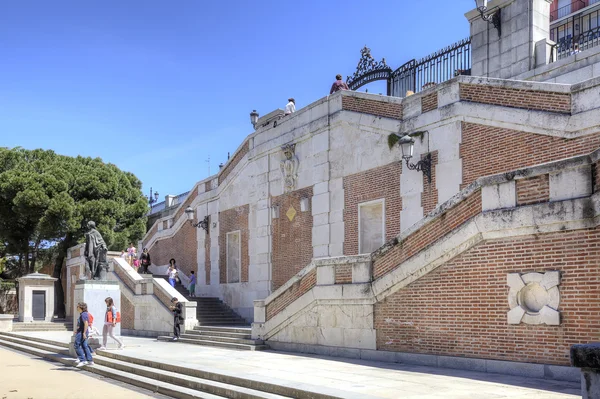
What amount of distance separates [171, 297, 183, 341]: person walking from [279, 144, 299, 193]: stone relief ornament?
16.9ft

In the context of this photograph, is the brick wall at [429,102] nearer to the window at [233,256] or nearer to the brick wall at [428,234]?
the brick wall at [428,234]

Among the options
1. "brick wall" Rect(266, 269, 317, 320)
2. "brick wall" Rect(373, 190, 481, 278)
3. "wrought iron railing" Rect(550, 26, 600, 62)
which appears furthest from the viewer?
"wrought iron railing" Rect(550, 26, 600, 62)

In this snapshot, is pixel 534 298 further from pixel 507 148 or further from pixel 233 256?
pixel 233 256

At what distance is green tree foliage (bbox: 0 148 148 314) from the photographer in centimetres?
3203

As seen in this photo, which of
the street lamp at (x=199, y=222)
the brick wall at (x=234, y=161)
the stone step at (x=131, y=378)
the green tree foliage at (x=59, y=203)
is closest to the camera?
the stone step at (x=131, y=378)

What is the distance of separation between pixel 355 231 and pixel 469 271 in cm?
716

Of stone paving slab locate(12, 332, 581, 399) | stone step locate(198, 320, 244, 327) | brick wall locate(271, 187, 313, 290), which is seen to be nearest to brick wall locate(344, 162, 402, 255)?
brick wall locate(271, 187, 313, 290)

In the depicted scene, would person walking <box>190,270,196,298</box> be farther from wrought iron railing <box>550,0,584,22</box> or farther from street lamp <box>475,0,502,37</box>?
wrought iron railing <box>550,0,584,22</box>

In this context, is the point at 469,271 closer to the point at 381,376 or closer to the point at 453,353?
the point at 453,353

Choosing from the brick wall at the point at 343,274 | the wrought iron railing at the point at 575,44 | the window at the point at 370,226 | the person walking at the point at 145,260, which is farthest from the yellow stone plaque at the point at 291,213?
the person walking at the point at 145,260

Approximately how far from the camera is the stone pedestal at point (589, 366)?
13.2 feet

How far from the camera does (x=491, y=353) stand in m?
10.6

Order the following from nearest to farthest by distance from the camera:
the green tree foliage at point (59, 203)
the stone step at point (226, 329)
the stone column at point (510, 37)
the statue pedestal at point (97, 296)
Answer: the stone column at point (510, 37) → the statue pedestal at point (97, 296) → the stone step at point (226, 329) → the green tree foliage at point (59, 203)

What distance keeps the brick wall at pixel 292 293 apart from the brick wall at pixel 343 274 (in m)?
0.73
